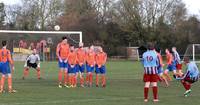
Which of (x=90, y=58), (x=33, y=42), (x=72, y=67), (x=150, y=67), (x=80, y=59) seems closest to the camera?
(x=150, y=67)

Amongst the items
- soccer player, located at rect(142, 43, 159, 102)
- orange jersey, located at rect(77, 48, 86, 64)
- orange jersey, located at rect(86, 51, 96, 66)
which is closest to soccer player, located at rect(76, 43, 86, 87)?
orange jersey, located at rect(77, 48, 86, 64)

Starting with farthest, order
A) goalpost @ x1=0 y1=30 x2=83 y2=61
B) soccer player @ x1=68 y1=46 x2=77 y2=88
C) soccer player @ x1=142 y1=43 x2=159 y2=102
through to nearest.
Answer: goalpost @ x1=0 y1=30 x2=83 y2=61, soccer player @ x1=68 y1=46 x2=77 y2=88, soccer player @ x1=142 y1=43 x2=159 y2=102

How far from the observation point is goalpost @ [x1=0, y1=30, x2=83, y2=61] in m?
70.4

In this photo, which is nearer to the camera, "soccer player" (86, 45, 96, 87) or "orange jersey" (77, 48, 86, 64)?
"orange jersey" (77, 48, 86, 64)

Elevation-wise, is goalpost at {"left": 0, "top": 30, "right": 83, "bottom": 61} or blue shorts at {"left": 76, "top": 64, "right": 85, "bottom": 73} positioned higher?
goalpost at {"left": 0, "top": 30, "right": 83, "bottom": 61}

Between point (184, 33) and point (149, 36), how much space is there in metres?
6.00

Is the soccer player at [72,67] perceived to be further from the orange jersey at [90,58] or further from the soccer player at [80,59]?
the orange jersey at [90,58]

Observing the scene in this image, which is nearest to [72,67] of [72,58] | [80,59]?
[72,58]

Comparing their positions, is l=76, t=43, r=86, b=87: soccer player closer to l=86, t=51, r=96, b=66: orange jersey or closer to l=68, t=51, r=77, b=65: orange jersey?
l=86, t=51, r=96, b=66: orange jersey

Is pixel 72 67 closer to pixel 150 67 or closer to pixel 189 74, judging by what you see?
pixel 189 74

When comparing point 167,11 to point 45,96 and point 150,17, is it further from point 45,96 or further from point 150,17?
point 45,96

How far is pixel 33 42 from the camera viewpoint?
245 ft

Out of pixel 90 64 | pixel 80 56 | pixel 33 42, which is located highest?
pixel 33 42

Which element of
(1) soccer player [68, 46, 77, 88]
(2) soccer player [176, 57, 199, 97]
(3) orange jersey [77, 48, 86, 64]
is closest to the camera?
(2) soccer player [176, 57, 199, 97]
